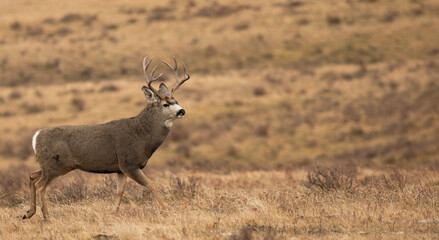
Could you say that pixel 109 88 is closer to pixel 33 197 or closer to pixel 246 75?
pixel 246 75

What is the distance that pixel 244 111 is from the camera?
1180 inches

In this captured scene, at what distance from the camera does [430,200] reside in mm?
9547

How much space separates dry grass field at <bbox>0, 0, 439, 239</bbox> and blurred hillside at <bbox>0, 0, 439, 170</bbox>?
126 mm

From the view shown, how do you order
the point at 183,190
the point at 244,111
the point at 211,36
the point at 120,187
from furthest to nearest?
the point at 211,36
the point at 244,111
the point at 183,190
the point at 120,187

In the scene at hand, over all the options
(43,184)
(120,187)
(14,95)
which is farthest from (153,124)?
(14,95)

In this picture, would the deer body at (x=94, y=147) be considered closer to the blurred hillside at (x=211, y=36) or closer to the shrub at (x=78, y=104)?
the shrub at (x=78, y=104)

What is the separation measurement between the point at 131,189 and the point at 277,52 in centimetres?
3339

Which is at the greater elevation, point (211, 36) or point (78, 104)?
point (211, 36)

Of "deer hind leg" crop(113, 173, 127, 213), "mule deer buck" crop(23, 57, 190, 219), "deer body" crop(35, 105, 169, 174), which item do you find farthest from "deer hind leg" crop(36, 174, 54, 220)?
"deer hind leg" crop(113, 173, 127, 213)

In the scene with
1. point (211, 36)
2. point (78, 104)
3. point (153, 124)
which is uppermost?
point (211, 36)

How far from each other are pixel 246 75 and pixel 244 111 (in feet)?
23.1

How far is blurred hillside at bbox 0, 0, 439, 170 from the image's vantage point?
2592 centimetres

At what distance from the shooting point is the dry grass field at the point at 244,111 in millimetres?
9023

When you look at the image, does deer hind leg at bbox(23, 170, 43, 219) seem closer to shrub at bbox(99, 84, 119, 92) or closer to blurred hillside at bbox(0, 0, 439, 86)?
shrub at bbox(99, 84, 119, 92)
